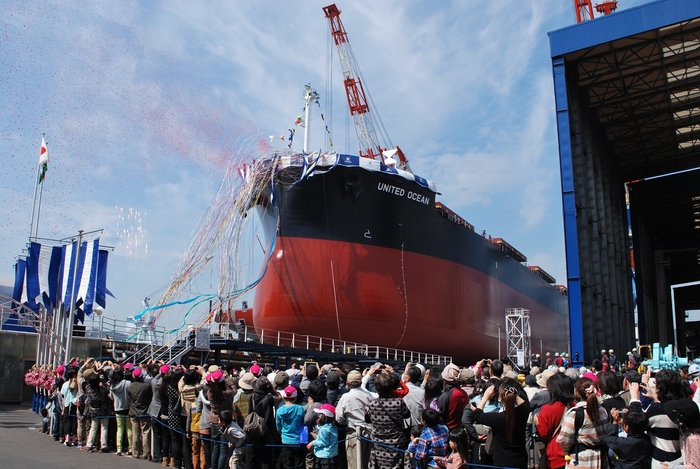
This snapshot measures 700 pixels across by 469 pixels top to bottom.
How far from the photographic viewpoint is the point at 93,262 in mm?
15461

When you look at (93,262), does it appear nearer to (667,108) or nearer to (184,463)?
(184,463)

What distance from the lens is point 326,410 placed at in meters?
5.79

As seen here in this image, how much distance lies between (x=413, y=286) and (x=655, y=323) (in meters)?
33.8

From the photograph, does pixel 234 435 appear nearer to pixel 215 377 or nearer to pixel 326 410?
pixel 215 377

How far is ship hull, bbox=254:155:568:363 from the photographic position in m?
21.5

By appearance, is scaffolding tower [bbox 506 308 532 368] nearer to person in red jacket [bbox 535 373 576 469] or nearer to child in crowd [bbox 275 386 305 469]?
child in crowd [bbox 275 386 305 469]

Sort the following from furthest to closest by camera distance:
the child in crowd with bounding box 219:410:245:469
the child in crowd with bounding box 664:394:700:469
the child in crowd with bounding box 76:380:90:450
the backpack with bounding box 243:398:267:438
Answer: the child in crowd with bounding box 76:380:90:450 → the child in crowd with bounding box 219:410:245:469 → the backpack with bounding box 243:398:267:438 → the child in crowd with bounding box 664:394:700:469

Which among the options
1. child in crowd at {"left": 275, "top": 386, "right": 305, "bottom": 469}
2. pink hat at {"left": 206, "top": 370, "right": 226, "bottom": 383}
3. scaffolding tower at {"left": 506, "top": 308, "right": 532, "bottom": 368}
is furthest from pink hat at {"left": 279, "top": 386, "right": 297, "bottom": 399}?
scaffolding tower at {"left": 506, "top": 308, "right": 532, "bottom": 368}

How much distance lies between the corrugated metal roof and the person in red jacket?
59.0 ft

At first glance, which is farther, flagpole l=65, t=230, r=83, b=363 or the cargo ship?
the cargo ship

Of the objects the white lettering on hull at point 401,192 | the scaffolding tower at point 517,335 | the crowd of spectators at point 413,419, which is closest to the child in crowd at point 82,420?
the crowd of spectators at point 413,419

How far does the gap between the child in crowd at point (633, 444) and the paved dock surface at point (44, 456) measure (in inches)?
236

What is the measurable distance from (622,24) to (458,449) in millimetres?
19035

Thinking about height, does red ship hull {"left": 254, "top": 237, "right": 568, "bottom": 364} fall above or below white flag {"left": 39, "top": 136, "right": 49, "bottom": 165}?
below
